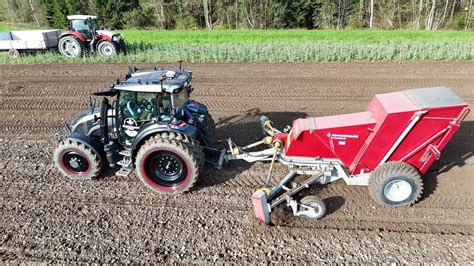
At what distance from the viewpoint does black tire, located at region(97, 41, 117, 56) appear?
16.5 metres

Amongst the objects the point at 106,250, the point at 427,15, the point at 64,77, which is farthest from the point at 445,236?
the point at 427,15

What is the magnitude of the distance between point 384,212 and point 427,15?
32.8 metres

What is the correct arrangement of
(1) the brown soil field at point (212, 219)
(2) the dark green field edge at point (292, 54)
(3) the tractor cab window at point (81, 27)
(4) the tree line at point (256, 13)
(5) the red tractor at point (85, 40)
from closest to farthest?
(1) the brown soil field at point (212, 219), (2) the dark green field edge at point (292, 54), (5) the red tractor at point (85, 40), (3) the tractor cab window at point (81, 27), (4) the tree line at point (256, 13)

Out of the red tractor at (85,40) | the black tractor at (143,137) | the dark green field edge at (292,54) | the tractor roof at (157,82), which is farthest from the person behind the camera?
the red tractor at (85,40)

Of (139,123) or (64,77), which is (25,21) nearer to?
(64,77)

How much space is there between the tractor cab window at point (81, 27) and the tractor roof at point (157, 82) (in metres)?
12.0

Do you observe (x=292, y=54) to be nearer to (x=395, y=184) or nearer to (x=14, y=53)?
(x=395, y=184)

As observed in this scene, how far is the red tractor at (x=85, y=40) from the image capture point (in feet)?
53.8

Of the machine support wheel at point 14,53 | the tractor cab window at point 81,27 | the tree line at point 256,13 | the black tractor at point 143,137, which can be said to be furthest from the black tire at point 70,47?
the tree line at point 256,13

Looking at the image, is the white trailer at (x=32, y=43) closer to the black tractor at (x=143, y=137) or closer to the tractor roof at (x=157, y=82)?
the black tractor at (x=143, y=137)

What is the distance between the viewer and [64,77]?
44.9 ft

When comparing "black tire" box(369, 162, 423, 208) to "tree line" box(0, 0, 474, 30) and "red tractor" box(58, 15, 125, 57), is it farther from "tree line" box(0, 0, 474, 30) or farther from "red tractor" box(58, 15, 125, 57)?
"tree line" box(0, 0, 474, 30)

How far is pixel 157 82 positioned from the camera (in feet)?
19.2

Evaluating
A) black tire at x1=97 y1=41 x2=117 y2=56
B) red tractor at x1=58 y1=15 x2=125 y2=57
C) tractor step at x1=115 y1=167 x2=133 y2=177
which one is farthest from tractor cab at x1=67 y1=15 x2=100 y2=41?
tractor step at x1=115 y1=167 x2=133 y2=177
